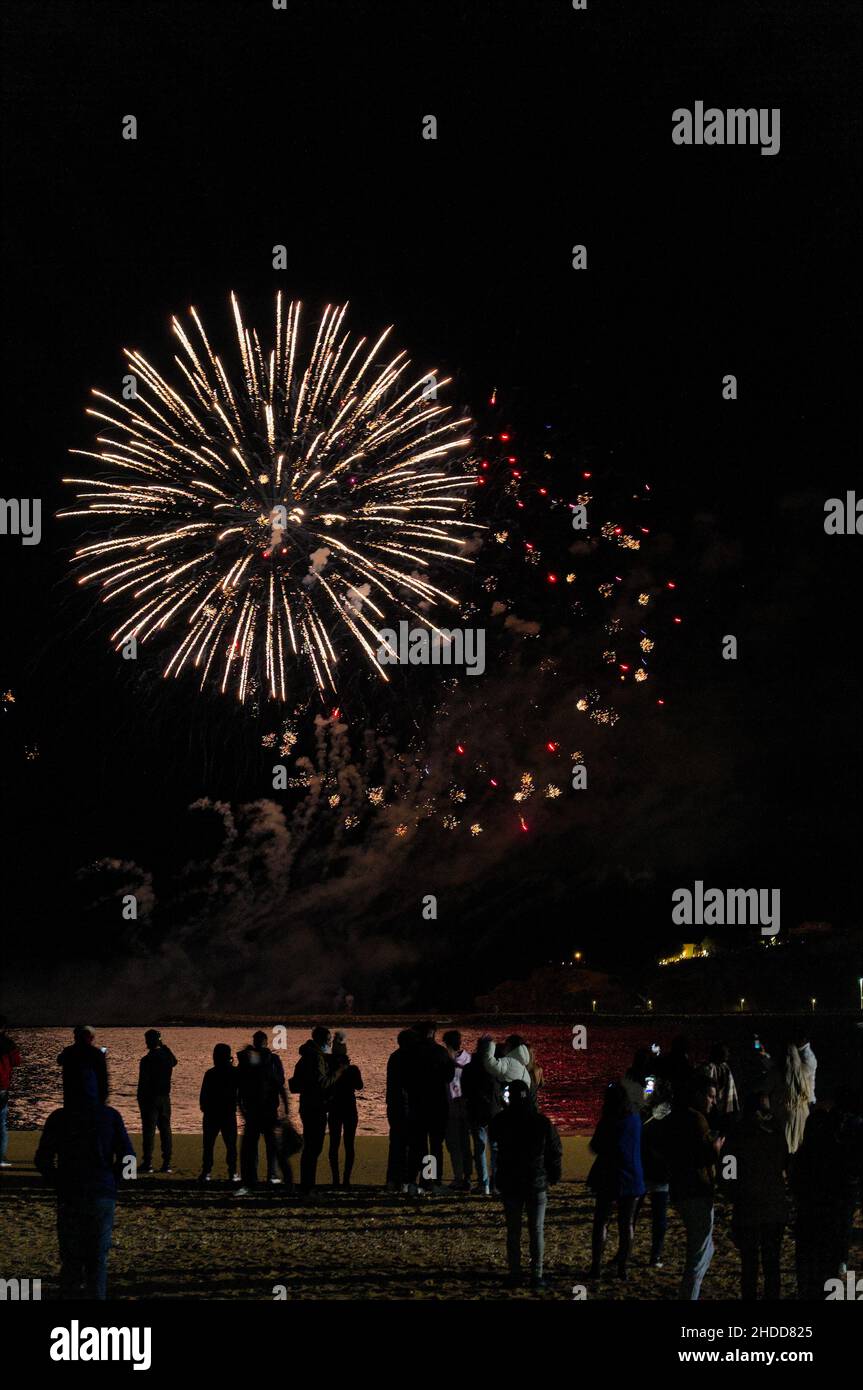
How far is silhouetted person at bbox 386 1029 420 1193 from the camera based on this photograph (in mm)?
16406

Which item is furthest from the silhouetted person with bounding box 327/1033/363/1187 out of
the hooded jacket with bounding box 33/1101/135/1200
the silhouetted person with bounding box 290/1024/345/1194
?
the hooded jacket with bounding box 33/1101/135/1200

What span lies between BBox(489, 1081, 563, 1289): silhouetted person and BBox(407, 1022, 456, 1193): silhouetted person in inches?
150

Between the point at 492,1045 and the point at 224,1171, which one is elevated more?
the point at 492,1045

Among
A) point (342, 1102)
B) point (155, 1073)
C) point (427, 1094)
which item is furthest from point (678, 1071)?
point (155, 1073)

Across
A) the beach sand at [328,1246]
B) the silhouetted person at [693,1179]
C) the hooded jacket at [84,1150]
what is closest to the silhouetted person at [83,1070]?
the hooded jacket at [84,1150]

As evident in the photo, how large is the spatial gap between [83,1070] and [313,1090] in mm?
5366

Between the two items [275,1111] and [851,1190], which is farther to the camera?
[275,1111]

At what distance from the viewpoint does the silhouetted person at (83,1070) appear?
36.0ft

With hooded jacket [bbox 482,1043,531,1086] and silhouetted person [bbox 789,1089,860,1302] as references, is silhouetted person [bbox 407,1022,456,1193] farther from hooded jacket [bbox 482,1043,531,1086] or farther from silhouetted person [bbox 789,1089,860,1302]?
silhouetted person [bbox 789,1089,860,1302]
